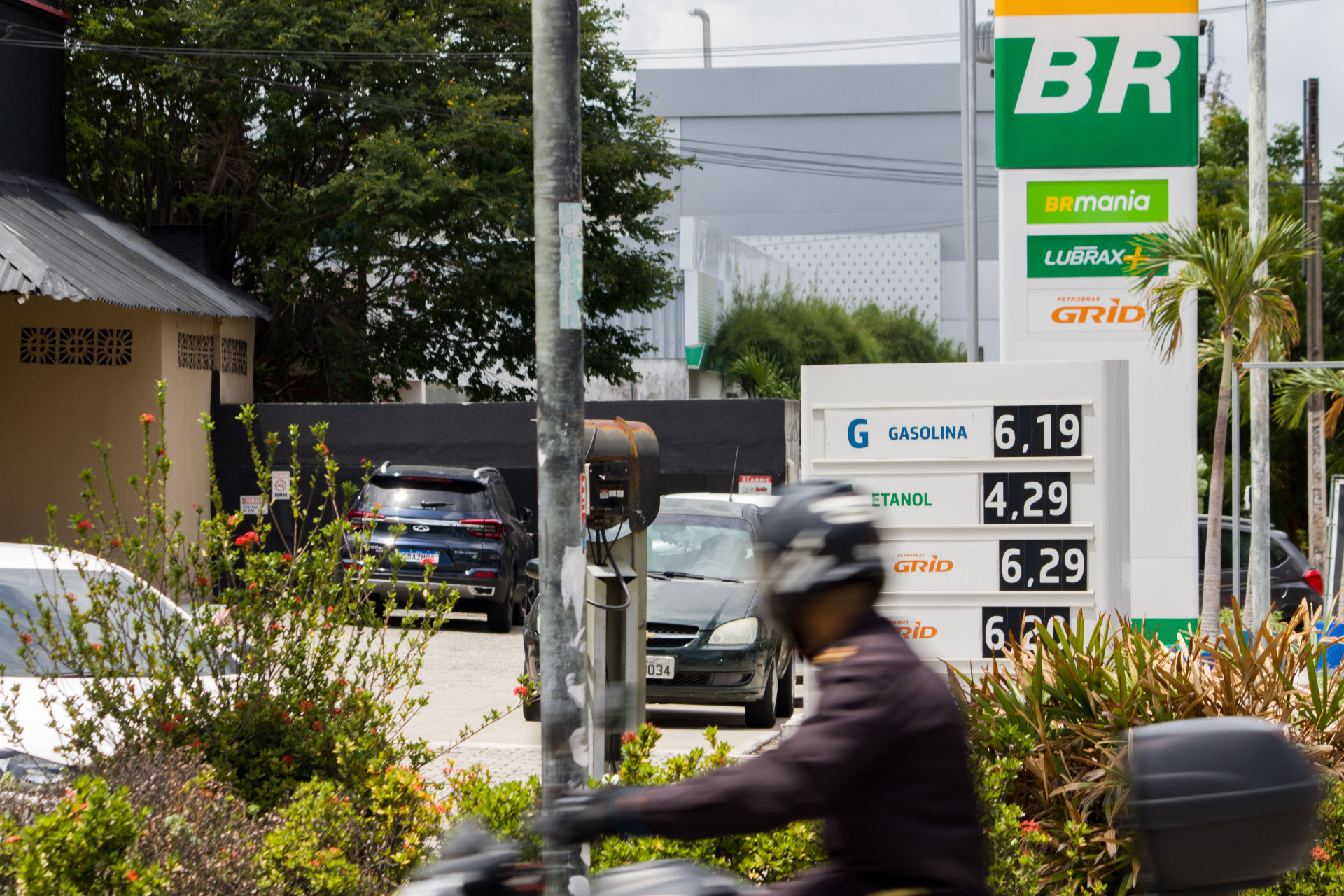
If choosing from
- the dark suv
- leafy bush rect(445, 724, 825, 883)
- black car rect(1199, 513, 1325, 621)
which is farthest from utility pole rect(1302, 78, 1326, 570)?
leafy bush rect(445, 724, 825, 883)

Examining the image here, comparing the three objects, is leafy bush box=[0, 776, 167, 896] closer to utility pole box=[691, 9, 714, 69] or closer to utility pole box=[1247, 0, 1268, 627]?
utility pole box=[1247, 0, 1268, 627]

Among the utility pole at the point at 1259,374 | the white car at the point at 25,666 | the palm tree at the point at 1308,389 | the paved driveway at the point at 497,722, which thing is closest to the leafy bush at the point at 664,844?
the white car at the point at 25,666

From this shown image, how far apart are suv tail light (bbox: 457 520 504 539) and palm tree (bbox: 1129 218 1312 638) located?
788 cm

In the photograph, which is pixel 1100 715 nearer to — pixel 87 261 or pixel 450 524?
pixel 450 524

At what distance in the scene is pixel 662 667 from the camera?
9.76 meters

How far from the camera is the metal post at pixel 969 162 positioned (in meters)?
19.8

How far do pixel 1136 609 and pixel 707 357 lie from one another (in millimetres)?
43905

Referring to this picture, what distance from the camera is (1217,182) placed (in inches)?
1187

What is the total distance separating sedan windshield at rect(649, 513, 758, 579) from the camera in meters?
10.7

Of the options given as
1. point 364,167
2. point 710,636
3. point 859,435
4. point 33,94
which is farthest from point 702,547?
point 33,94

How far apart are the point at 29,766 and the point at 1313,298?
2089 cm

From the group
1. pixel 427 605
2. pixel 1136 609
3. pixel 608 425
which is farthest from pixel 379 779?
pixel 1136 609

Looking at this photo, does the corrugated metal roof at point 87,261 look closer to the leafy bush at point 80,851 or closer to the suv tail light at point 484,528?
the suv tail light at point 484,528

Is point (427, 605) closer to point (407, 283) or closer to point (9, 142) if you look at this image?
point (9, 142)
